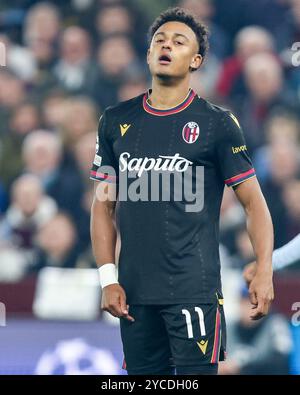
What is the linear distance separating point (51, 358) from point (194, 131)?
296 cm

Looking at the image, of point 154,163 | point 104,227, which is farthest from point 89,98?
point 154,163

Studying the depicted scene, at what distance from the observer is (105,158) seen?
4648mm

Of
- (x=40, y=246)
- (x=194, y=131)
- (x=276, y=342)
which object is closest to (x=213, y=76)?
(x=40, y=246)

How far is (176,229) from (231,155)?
0.41m

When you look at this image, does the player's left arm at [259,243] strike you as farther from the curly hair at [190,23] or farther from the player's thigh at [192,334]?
the curly hair at [190,23]

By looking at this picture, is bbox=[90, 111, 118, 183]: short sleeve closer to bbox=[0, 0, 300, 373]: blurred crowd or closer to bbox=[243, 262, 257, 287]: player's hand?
bbox=[243, 262, 257, 287]: player's hand

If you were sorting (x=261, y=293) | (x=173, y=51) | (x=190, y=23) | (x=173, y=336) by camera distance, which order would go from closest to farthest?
(x=261, y=293), (x=173, y=336), (x=173, y=51), (x=190, y=23)

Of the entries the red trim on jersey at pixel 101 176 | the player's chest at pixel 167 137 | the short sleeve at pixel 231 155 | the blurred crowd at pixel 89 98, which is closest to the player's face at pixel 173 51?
the player's chest at pixel 167 137

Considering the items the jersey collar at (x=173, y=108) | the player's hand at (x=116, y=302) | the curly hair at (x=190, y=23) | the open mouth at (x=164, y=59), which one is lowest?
the player's hand at (x=116, y=302)

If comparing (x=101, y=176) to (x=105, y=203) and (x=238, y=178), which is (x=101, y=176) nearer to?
(x=105, y=203)

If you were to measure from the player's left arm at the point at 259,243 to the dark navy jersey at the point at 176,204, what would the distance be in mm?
70

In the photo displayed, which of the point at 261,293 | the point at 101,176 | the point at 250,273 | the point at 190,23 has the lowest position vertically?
the point at 261,293

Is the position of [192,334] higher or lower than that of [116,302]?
lower

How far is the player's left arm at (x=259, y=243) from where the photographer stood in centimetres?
428
